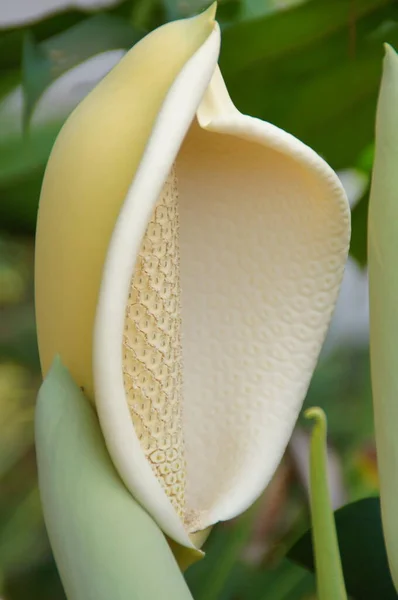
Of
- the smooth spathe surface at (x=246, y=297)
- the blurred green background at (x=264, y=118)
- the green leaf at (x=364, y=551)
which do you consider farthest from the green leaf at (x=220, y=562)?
the smooth spathe surface at (x=246, y=297)

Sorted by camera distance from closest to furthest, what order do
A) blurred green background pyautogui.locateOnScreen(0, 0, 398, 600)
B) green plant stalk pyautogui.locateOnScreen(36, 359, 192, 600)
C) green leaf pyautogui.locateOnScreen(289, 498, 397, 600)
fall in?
1. green plant stalk pyautogui.locateOnScreen(36, 359, 192, 600)
2. green leaf pyautogui.locateOnScreen(289, 498, 397, 600)
3. blurred green background pyautogui.locateOnScreen(0, 0, 398, 600)

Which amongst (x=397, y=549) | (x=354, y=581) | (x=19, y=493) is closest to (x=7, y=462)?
(x=19, y=493)

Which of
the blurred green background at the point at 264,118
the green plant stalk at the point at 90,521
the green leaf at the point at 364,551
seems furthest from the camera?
the blurred green background at the point at 264,118

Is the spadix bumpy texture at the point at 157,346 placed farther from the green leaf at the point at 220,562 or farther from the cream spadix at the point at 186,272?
the green leaf at the point at 220,562

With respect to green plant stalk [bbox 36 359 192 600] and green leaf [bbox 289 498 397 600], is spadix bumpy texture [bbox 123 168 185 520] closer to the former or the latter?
green plant stalk [bbox 36 359 192 600]

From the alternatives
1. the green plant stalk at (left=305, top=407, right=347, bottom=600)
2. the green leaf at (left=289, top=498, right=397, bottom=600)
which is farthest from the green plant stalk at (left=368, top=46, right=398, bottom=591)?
the green leaf at (left=289, top=498, right=397, bottom=600)

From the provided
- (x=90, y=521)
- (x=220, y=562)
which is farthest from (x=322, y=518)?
(x=220, y=562)

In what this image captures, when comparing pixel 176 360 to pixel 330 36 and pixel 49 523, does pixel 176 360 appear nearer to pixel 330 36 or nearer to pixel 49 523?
pixel 49 523
